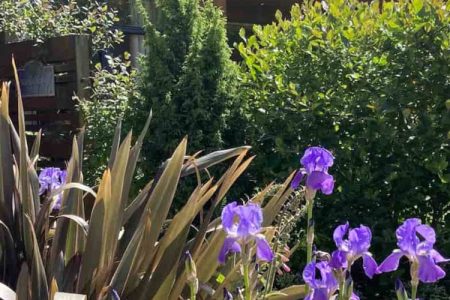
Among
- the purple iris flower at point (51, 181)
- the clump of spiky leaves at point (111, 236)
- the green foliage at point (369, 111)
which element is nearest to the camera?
the clump of spiky leaves at point (111, 236)

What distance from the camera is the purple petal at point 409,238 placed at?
1425 millimetres

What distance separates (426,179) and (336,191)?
421mm

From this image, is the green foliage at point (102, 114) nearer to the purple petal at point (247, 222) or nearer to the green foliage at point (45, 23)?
the green foliage at point (45, 23)

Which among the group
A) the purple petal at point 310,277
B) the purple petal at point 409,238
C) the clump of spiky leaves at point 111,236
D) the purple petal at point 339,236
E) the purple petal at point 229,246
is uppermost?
the purple petal at point 409,238

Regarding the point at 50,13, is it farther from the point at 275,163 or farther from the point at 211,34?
the point at 275,163

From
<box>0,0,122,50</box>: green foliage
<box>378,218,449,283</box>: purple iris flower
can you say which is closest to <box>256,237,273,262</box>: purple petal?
<box>378,218,449,283</box>: purple iris flower

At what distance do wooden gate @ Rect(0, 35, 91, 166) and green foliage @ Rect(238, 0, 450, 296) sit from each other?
155 centimetres

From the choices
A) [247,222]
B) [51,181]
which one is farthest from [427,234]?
[51,181]

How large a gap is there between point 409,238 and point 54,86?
3.74 m

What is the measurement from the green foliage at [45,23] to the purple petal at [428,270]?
3939 mm

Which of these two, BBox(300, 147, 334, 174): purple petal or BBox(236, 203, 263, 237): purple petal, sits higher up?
BBox(300, 147, 334, 174): purple petal

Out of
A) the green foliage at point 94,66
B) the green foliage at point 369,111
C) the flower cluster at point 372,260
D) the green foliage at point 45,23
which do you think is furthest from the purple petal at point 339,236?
the green foliage at point 45,23

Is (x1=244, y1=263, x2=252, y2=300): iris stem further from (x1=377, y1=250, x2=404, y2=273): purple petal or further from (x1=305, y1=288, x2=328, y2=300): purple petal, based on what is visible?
(x1=377, y1=250, x2=404, y2=273): purple petal

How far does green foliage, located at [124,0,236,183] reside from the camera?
354 centimetres
